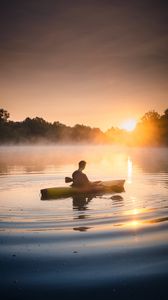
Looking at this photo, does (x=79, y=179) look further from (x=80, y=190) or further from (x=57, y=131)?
(x=57, y=131)

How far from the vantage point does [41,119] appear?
156 meters

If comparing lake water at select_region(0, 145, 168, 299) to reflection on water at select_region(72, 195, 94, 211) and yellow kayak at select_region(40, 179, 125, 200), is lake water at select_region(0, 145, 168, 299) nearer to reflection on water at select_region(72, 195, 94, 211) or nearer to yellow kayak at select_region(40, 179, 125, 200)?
reflection on water at select_region(72, 195, 94, 211)

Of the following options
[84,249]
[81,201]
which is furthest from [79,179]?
[84,249]

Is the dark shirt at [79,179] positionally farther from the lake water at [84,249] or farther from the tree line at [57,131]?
the tree line at [57,131]

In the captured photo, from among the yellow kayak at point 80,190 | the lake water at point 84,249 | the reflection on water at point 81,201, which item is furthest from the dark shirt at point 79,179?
the lake water at point 84,249

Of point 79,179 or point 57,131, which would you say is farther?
point 57,131

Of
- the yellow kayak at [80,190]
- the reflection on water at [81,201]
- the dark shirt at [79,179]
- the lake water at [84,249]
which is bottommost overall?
the lake water at [84,249]

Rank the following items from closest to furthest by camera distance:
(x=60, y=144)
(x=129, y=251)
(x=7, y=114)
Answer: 1. (x=129, y=251)
2. (x=7, y=114)
3. (x=60, y=144)

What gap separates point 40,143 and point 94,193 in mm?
142179

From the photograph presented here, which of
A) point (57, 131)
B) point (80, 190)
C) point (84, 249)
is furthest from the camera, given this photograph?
point (57, 131)

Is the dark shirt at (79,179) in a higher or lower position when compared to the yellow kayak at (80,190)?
higher

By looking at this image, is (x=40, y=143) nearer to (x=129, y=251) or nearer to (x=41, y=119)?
(x=41, y=119)

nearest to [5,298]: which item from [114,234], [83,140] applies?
[114,234]

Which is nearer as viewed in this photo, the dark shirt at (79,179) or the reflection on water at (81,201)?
the reflection on water at (81,201)
